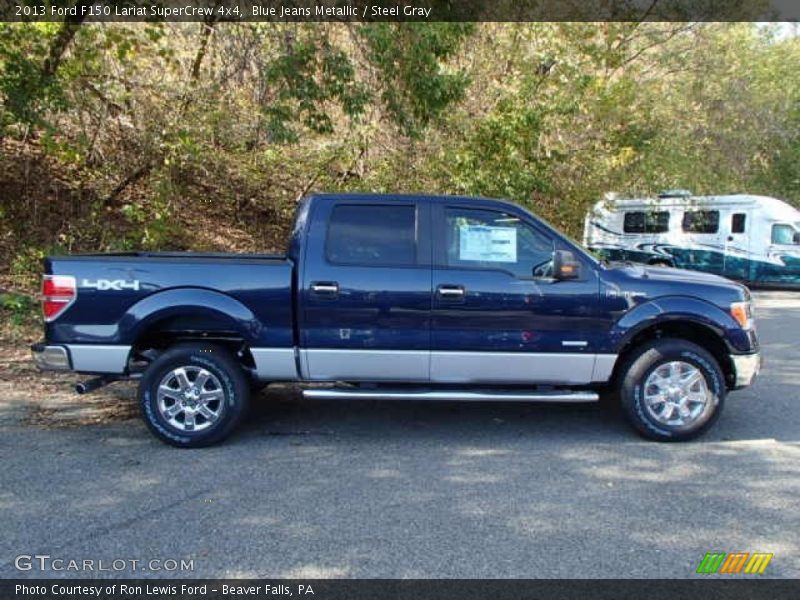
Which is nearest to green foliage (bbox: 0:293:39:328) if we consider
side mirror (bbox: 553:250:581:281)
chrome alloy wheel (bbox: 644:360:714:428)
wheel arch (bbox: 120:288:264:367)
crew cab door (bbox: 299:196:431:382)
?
wheel arch (bbox: 120:288:264:367)

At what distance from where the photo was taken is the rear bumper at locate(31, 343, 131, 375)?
15.9ft

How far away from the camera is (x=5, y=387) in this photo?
6.45 metres

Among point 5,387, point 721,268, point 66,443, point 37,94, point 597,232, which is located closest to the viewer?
point 66,443

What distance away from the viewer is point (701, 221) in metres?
16.7

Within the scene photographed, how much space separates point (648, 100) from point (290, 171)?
8.44 meters

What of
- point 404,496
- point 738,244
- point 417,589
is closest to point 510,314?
point 404,496

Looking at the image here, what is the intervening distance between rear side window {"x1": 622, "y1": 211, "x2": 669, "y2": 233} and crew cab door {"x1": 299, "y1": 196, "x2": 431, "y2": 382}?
13815 millimetres

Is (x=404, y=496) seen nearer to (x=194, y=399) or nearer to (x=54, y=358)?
(x=194, y=399)

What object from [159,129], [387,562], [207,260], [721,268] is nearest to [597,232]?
[721,268]

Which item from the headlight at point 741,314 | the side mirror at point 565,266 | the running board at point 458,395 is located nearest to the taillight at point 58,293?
the running board at point 458,395

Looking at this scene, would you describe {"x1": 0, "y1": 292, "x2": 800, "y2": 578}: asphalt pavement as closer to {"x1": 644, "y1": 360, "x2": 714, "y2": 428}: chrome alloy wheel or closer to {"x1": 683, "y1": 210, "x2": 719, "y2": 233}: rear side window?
{"x1": 644, "y1": 360, "x2": 714, "y2": 428}: chrome alloy wheel

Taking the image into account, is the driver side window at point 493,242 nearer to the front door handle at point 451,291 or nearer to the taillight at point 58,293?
the front door handle at point 451,291

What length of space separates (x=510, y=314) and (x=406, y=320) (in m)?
0.80

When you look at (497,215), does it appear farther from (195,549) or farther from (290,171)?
(290,171)
